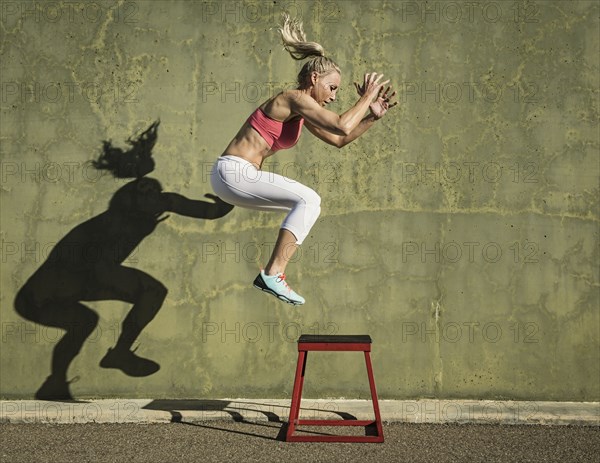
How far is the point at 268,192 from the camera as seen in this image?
428 centimetres

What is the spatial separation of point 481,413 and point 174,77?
10.1 ft

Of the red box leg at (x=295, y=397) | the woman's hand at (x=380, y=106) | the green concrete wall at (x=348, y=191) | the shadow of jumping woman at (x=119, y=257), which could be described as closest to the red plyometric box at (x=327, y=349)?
the red box leg at (x=295, y=397)

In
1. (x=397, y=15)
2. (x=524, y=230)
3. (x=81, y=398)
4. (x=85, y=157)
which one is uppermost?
(x=397, y=15)

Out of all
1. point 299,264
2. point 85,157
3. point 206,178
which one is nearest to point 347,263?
point 299,264

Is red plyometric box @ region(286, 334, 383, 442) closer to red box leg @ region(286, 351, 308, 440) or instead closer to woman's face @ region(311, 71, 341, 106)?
red box leg @ region(286, 351, 308, 440)

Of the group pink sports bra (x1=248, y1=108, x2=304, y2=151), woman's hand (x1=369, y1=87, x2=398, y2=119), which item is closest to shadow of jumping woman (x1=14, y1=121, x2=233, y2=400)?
pink sports bra (x1=248, y1=108, x2=304, y2=151)

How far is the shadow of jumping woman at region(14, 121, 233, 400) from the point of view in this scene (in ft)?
17.9

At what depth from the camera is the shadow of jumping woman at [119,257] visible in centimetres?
545

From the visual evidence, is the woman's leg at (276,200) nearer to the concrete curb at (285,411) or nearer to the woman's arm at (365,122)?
the woman's arm at (365,122)

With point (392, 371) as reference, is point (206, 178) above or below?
above

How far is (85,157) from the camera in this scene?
5473 mm

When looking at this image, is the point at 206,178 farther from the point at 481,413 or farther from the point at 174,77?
the point at 481,413

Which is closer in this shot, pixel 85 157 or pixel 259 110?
pixel 259 110

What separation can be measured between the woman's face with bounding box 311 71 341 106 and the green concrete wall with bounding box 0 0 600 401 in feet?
3.38
